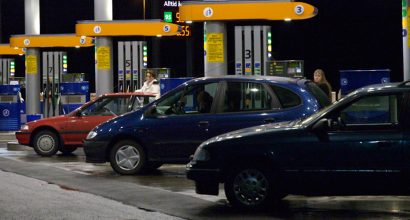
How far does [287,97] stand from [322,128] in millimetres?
2962

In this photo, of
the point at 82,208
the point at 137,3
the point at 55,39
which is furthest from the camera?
the point at 137,3

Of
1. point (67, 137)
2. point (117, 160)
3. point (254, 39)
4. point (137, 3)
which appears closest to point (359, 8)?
point (137, 3)

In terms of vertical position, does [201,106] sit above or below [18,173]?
above

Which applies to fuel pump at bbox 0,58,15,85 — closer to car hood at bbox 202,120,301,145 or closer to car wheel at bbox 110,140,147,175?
car wheel at bbox 110,140,147,175

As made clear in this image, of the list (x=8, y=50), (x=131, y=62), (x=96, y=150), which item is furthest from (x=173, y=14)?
(x=96, y=150)

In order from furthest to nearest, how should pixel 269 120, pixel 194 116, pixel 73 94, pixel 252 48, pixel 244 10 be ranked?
1. pixel 73 94
2. pixel 252 48
3. pixel 244 10
4. pixel 194 116
5. pixel 269 120

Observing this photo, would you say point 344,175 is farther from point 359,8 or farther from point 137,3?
point 137,3

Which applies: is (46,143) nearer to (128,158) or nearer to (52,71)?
(128,158)

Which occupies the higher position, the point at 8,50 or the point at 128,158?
the point at 8,50

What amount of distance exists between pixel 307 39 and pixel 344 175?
31.1m

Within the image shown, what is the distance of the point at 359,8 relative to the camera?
1533 inches

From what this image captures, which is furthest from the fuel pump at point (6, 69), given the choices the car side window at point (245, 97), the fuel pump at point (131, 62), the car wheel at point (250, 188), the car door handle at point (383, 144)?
the car door handle at point (383, 144)

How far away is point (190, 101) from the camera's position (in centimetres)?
1301

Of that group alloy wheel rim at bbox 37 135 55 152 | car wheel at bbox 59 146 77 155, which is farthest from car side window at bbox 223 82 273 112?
alloy wheel rim at bbox 37 135 55 152
